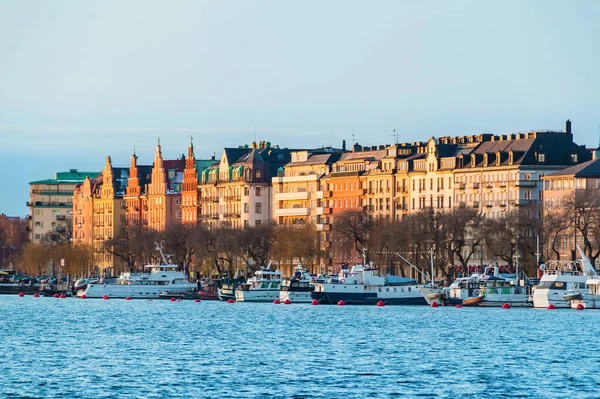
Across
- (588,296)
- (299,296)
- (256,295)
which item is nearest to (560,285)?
(588,296)

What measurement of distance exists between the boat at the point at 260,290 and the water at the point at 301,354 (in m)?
21.8

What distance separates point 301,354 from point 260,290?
75.8 m

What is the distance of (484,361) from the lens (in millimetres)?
101062

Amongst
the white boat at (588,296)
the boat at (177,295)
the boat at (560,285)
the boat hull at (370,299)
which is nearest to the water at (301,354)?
the boat at (560,285)

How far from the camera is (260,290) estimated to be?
592 feet

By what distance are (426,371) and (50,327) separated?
1798 inches

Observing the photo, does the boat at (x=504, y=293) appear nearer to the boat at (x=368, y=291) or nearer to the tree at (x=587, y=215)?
the boat at (x=368, y=291)

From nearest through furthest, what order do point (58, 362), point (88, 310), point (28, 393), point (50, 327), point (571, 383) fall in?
point (28, 393) < point (571, 383) < point (58, 362) < point (50, 327) < point (88, 310)

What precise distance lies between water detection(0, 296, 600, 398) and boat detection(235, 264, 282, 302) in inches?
859

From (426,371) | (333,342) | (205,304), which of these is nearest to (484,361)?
(426,371)

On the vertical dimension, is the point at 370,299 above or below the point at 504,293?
below

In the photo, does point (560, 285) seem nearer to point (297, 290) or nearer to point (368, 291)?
point (368, 291)

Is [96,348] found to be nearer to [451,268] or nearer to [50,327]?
[50,327]

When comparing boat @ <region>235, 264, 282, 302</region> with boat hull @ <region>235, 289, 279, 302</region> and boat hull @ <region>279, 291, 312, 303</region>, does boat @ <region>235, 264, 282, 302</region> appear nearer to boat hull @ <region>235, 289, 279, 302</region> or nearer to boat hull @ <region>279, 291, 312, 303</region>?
boat hull @ <region>235, 289, 279, 302</region>
